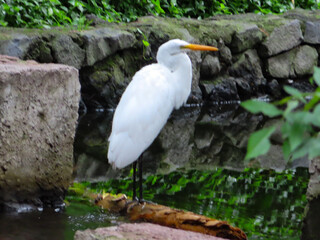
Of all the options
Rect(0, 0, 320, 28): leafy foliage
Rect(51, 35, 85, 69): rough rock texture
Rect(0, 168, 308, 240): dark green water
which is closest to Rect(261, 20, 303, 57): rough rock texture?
Rect(0, 0, 320, 28): leafy foliage

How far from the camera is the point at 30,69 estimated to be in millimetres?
3662

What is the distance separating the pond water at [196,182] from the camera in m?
3.72

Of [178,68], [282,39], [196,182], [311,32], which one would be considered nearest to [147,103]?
[178,68]

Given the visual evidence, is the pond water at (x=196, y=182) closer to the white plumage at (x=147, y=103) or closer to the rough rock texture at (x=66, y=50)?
the white plumage at (x=147, y=103)

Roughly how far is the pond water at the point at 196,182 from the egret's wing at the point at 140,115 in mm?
403

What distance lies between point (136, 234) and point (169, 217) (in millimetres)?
1028

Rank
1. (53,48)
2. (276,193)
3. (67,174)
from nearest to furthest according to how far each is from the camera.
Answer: (67,174) → (276,193) → (53,48)

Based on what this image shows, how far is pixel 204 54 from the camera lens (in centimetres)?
905

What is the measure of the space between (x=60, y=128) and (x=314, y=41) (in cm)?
720

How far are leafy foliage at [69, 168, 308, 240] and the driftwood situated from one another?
2.02ft

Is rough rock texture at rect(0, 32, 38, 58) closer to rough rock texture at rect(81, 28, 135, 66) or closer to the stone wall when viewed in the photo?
the stone wall

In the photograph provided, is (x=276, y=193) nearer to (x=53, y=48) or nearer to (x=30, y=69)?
(x=30, y=69)

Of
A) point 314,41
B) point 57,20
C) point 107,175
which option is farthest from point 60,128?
point 314,41

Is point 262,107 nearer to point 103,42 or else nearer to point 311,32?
point 103,42
